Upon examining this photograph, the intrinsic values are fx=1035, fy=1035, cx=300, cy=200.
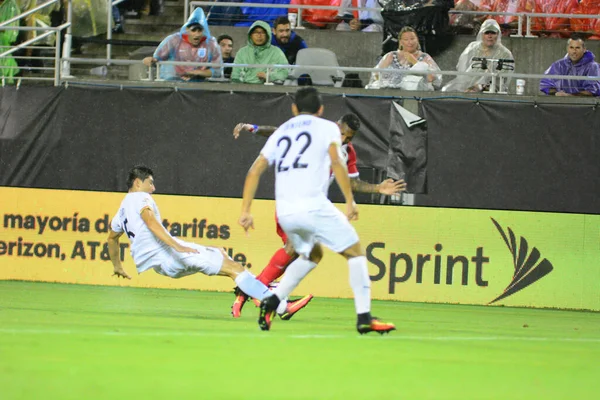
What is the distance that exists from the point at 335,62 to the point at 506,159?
3.12 meters

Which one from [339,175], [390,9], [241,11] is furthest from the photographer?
[241,11]

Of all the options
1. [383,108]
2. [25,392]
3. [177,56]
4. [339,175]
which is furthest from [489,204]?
[25,392]

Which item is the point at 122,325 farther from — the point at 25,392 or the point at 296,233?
the point at 25,392

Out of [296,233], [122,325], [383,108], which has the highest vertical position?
[383,108]

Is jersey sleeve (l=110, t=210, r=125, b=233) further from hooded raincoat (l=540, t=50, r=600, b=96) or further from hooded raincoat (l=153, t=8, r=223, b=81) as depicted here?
hooded raincoat (l=540, t=50, r=600, b=96)

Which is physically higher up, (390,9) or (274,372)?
(390,9)

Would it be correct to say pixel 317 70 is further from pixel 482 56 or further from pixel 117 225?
pixel 117 225

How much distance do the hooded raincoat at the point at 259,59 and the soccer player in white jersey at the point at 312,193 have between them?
7.46 meters

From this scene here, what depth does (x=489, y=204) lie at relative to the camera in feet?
50.8

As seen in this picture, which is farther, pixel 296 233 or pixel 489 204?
pixel 489 204

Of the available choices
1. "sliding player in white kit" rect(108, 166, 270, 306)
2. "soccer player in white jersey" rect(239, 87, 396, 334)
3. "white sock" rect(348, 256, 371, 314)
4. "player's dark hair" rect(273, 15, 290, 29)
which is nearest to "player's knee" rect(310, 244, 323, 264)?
"soccer player in white jersey" rect(239, 87, 396, 334)

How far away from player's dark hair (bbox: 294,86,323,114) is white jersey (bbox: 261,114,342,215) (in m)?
0.10

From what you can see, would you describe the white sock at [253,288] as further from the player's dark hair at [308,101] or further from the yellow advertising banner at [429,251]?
the yellow advertising banner at [429,251]

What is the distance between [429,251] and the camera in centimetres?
1470
